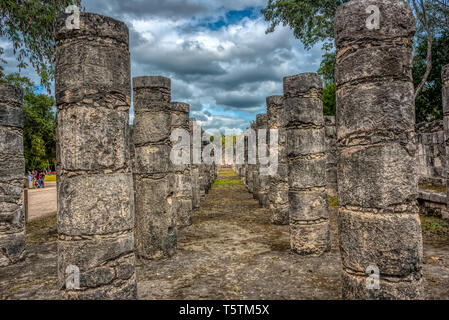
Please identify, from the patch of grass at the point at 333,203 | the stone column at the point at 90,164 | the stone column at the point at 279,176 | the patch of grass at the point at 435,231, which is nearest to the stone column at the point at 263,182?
the stone column at the point at 279,176

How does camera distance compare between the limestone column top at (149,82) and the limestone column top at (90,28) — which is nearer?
the limestone column top at (90,28)

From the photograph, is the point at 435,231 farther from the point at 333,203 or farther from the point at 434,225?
the point at 333,203

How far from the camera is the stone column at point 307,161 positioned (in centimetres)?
639

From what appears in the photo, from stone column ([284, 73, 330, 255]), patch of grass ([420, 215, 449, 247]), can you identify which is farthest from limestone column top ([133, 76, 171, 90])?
patch of grass ([420, 215, 449, 247])

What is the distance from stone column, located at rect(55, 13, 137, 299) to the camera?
365 centimetres

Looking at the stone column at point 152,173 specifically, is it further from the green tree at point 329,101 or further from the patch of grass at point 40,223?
the green tree at point 329,101

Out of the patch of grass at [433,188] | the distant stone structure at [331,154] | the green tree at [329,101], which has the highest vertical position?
the green tree at [329,101]

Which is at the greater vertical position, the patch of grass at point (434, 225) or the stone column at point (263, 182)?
the stone column at point (263, 182)

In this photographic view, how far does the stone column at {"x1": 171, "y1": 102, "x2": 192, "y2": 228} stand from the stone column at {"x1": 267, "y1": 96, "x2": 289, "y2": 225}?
8.05 ft

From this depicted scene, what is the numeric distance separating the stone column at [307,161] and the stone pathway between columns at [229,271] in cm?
61

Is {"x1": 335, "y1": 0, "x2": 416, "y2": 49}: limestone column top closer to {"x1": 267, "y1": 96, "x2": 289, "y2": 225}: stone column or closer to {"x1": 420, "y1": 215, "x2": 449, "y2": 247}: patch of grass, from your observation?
{"x1": 420, "y1": 215, "x2": 449, "y2": 247}: patch of grass

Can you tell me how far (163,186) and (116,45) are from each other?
3.04m

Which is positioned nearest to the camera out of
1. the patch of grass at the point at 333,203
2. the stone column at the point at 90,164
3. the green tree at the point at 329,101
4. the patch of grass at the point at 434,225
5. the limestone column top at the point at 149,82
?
the stone column at the point at 90,164

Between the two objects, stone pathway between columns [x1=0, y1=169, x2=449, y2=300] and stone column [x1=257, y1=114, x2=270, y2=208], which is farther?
stone column [x1=257, y1=114, x2=270, y2=208]
